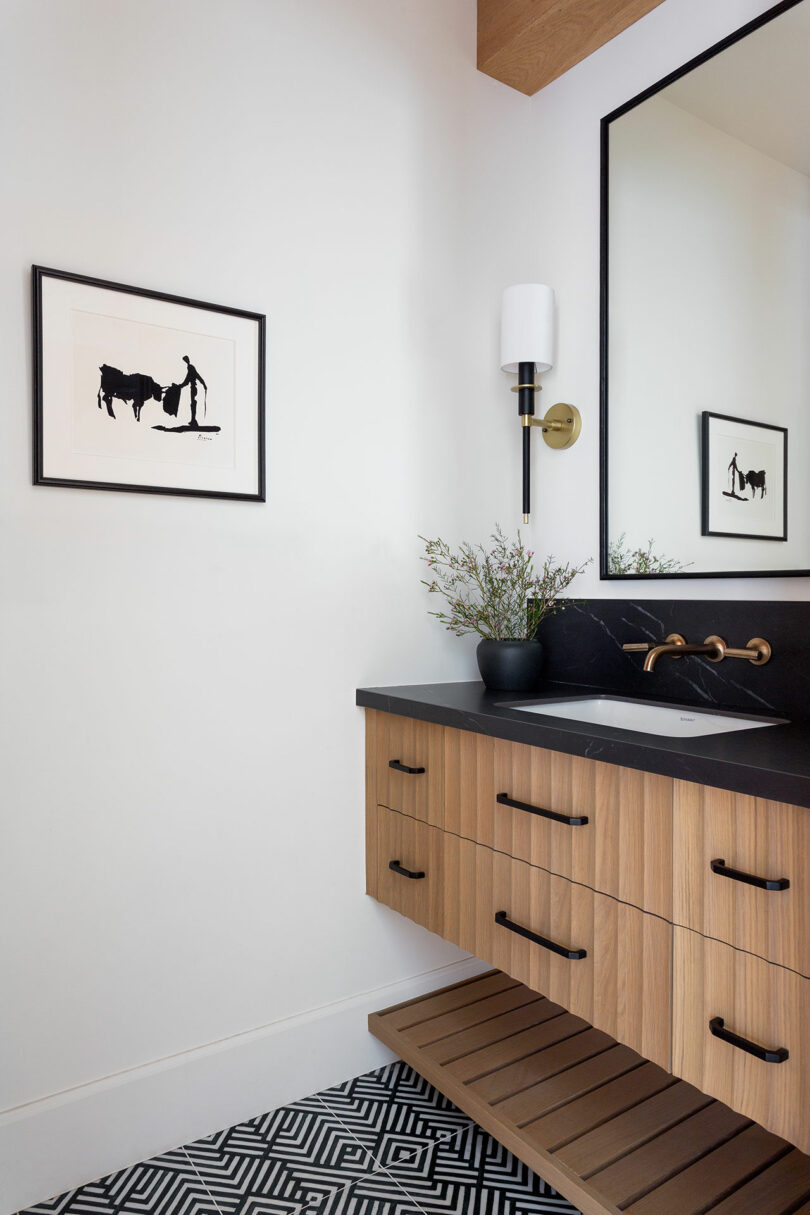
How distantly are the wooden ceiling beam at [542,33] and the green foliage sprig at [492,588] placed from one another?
1248 mm

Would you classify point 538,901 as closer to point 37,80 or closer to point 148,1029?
point 148,1029

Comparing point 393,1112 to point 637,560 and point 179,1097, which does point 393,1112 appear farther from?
point 637,560

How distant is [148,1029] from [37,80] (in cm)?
184

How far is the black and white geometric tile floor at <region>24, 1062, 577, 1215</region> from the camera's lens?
1422 mm

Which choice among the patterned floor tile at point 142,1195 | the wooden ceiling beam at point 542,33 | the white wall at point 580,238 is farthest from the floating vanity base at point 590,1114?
the wooden ceiling beam at point 542,33

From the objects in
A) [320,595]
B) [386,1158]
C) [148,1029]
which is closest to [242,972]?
[148,1029]

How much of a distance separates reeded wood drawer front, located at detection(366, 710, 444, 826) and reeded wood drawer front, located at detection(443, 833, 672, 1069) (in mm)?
101

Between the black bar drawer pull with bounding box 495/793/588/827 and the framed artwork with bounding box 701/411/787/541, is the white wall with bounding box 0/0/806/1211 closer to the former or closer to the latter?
the framed artwork with bounding box 701/411/787/541

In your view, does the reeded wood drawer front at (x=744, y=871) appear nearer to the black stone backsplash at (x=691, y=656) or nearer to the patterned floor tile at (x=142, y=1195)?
the black stone backsplash at (x=691, y=656)

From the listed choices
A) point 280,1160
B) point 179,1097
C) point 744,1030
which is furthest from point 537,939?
point 179,1097

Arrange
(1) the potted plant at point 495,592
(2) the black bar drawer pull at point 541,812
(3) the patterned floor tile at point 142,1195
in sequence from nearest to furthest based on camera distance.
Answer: (2) the black bar drawer pull at point 541,812
(3) the patterned floor tile at point 142,1195
(1) the potted plant at point 495,592

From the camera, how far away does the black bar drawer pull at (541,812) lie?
1249 mm

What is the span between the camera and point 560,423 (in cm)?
205

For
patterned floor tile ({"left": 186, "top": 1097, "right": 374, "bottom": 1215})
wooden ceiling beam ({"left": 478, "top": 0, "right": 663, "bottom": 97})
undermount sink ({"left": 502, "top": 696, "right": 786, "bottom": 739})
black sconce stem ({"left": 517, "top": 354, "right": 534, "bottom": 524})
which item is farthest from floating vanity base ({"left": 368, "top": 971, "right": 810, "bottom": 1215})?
wooden ceiling beam ({"left": 478, "top": 0, "right": 663, "bottom": 97})
